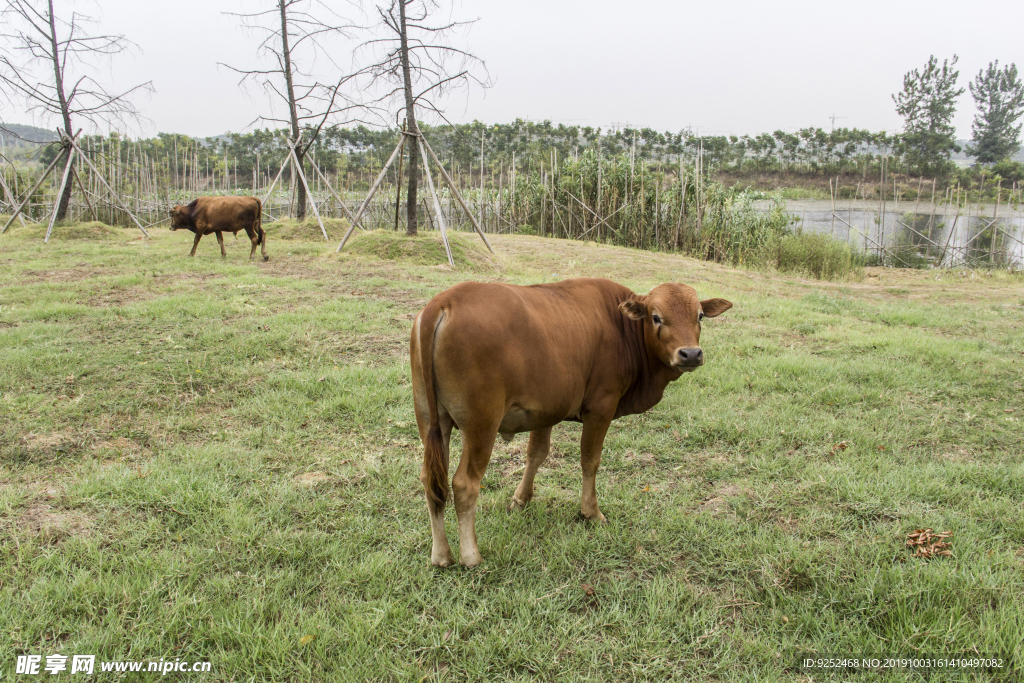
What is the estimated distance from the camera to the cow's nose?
9.62 feet

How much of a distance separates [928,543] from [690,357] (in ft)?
5.04

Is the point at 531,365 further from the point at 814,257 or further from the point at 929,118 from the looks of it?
the point at 929,118

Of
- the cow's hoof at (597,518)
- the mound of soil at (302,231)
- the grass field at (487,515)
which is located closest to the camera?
the grass field at (487,515)

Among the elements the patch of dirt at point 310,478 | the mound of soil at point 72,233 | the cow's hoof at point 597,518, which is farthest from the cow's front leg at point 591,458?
the mound of soil at point 72,233

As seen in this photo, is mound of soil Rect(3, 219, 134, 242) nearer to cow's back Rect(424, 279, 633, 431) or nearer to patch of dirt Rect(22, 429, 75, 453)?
patch of dirt Rect(22, 429, 75, 453)

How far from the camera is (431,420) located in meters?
2.74

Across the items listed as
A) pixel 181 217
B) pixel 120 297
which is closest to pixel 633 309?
pixel 120 297

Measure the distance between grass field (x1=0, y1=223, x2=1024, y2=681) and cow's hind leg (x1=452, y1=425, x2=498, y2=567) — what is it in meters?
0.13

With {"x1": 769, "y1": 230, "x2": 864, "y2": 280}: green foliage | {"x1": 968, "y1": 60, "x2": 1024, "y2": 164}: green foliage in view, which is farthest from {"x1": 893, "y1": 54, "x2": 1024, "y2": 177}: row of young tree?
{"x1": 769, "y1": 230, "x2": 864, "y2": 280}: green foliage

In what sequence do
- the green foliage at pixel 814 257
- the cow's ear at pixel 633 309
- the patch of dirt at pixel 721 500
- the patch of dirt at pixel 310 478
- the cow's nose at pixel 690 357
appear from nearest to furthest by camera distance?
1. the cow's nose at pixel 690 357
2. the cow's ear at pixel 633 309
3. the patch of dirt at pixel 721 500
4. the patch of dirt at pixel 310 478
5. the green foliage at pixel 814 257

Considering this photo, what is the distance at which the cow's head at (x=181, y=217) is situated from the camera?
13.1 metres

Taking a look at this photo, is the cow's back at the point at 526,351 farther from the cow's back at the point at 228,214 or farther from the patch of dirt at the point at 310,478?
the cow's back at the point at 228,214

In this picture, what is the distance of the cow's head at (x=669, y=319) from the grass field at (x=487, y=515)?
1.00 meters

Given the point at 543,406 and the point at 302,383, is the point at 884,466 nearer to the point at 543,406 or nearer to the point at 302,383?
the point at 543,406
